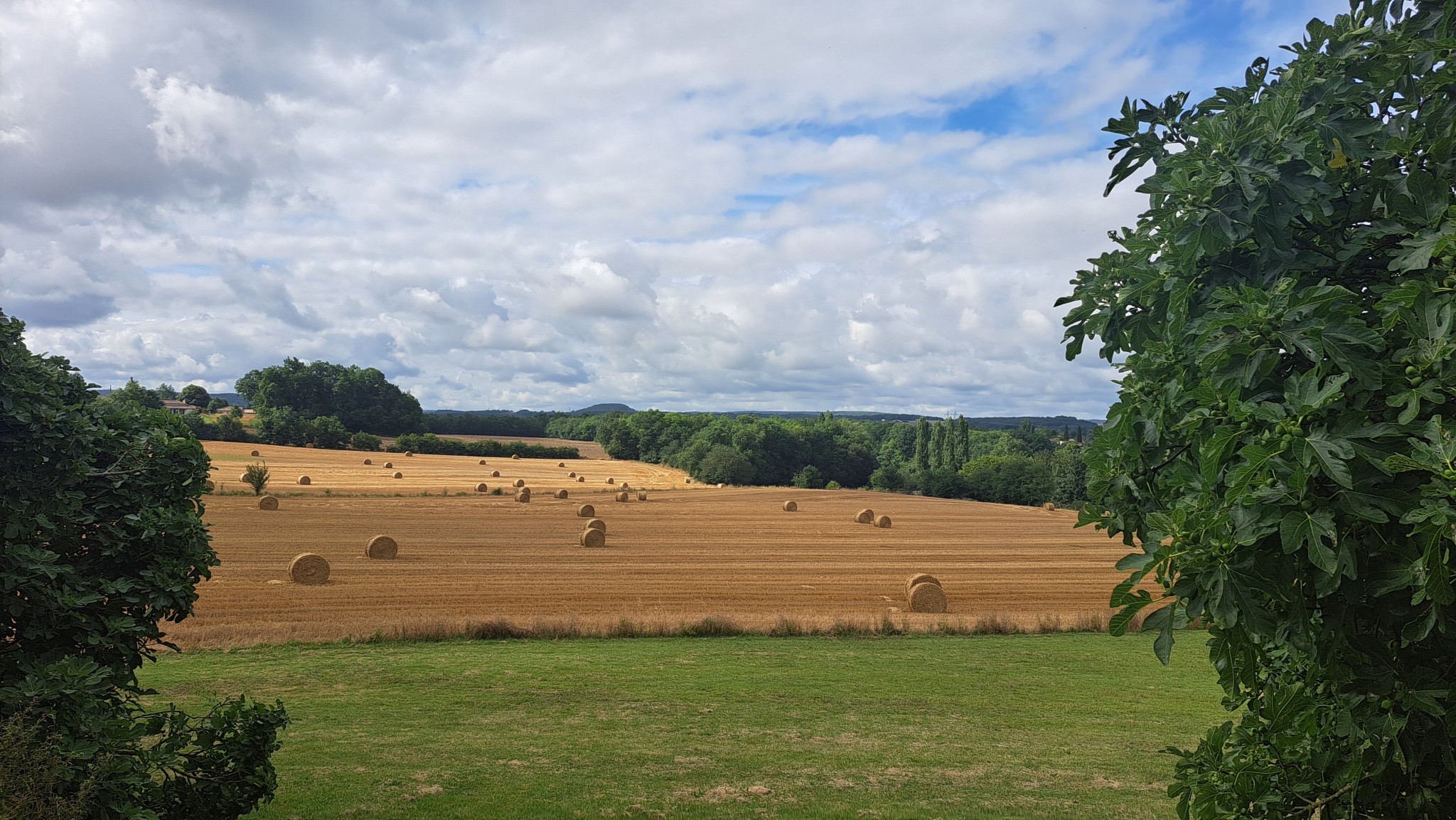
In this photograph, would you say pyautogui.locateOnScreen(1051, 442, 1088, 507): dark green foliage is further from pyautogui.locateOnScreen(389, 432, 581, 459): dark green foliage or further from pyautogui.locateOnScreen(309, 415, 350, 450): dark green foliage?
pyautogui.locateOnScreen(309, 415, 350, 450): dark green foliage

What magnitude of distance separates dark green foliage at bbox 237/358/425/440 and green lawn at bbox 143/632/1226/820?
101m

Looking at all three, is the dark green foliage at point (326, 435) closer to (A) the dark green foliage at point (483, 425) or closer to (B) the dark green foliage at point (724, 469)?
(A) the dark green foliage at point (483, 425)

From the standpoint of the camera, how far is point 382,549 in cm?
3838

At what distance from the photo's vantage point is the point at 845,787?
11461mm

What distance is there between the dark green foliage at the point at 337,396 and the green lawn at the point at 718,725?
10100 centimetres

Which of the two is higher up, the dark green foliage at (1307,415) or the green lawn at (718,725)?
the dark green foliage at (1307,415)

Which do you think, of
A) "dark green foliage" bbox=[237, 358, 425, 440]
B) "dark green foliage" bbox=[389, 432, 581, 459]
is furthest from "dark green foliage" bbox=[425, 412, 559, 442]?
"dark green foliage" bbox=[389, 432, 581, 459]

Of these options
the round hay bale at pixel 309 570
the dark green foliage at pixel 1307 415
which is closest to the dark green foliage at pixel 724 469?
the round hay bale at pixel 309 570

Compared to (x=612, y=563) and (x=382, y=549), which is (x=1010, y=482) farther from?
(x=382, y=549)

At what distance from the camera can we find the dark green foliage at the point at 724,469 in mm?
104188

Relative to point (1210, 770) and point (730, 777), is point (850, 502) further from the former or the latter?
point (1210, 770)

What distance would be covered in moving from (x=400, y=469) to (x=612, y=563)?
52349 mm

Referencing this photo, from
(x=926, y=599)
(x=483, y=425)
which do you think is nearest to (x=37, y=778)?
(x=926, y=599)

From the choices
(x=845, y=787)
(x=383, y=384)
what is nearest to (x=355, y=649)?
(x=845, y=787)
